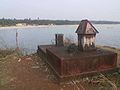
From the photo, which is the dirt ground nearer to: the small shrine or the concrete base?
the concrete base

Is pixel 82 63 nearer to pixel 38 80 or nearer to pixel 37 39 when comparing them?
pixel 38 80

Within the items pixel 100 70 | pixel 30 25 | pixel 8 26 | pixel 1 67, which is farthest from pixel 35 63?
pixel 30 25

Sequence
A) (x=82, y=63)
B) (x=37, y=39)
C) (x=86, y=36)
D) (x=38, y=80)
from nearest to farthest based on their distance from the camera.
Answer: (x=82, y=63)
(x=38, y=80)
(x=86, y=36)
(x=37, y=39)

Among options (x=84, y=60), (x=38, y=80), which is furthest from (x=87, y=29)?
(x=38, y=80)

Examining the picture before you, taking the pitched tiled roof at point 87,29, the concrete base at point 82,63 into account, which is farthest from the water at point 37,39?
the concrete base at point 82,63

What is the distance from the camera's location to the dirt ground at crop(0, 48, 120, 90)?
20.1ft

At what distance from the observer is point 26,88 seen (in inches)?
244

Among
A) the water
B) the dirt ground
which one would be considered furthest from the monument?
the water

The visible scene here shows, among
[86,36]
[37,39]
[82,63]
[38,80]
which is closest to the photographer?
[82,63]

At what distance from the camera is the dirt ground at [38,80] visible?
6137 millimetres

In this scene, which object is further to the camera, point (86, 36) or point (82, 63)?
point (86, 36)

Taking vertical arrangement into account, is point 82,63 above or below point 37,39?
above

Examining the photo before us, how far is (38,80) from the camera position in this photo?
22.5ft

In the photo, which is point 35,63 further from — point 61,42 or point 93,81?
point 93,81
